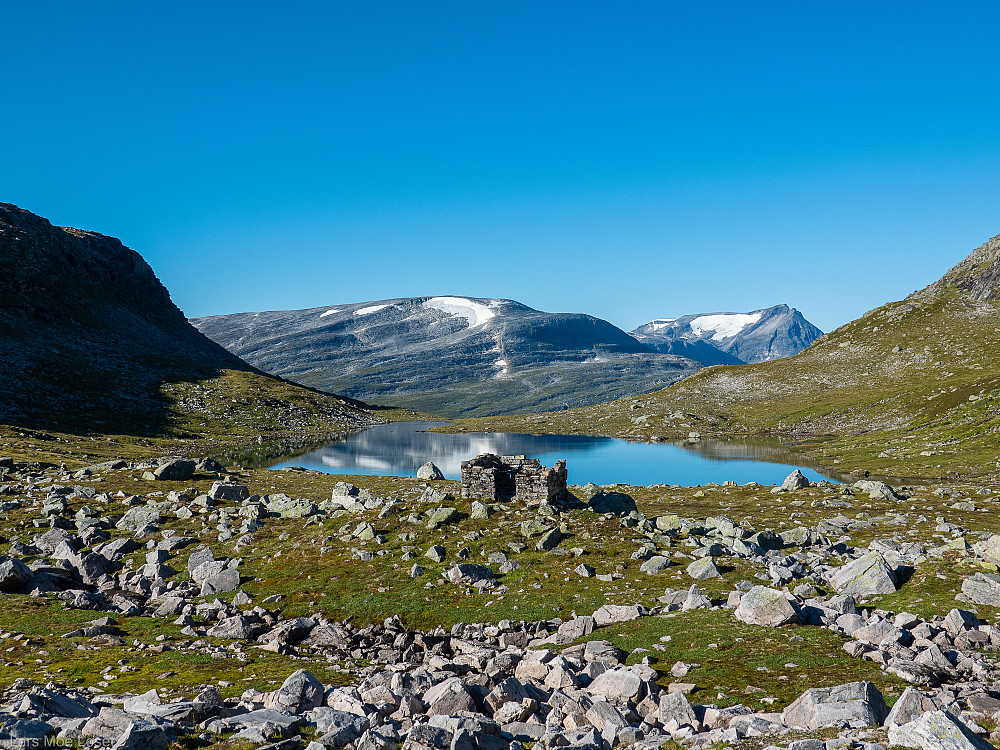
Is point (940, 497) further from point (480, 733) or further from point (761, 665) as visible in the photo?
point (480, 733)

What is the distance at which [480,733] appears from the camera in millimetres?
14062

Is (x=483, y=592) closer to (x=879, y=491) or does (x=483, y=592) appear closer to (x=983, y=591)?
(x=983, y=591)

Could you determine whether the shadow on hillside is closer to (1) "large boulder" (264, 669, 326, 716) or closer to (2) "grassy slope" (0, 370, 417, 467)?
(2) "grassy slope" (0, 370, 417, 467)

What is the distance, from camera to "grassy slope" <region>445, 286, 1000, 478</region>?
87.9 m

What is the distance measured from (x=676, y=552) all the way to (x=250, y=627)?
2082 centimetres

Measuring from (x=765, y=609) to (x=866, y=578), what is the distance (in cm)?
636

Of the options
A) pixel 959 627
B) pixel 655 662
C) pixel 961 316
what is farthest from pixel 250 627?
pixel 961 316

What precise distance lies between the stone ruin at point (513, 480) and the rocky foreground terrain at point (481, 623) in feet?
5.08

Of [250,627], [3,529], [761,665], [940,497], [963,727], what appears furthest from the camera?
[940,497]

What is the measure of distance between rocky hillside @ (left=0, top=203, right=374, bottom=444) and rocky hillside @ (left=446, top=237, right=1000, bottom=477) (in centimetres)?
8220

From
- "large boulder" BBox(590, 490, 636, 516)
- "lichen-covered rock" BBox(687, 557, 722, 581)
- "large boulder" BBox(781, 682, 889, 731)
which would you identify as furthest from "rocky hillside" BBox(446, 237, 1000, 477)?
"large boulder" BBox(781, 682, 889, 731)

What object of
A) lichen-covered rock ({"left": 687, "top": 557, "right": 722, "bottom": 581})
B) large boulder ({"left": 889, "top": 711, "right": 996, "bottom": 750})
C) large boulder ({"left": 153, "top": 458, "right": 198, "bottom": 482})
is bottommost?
lichen-covered rock ({"left": 687, "top": 557, "right": 722, "bottom": 581})

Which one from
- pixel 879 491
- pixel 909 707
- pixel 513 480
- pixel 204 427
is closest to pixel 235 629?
pixel 513 480

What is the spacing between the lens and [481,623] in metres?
24.9
